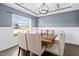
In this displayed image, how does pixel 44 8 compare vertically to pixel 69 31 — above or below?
above

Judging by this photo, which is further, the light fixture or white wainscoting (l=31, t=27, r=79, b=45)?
the light fixture

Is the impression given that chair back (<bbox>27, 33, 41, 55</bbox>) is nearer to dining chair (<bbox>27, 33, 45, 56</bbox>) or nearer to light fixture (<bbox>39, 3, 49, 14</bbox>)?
dining chair (<bbox>27, 33, 45, 56</bbox>)

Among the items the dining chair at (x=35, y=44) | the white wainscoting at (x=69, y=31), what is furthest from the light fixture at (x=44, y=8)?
the dining chair at (x=35, y=44)

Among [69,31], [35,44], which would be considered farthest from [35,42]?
[69,31]

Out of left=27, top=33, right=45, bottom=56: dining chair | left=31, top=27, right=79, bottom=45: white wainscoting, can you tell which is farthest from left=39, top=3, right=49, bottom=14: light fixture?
left=27, top=33, right=45, bottom=56: dining chair

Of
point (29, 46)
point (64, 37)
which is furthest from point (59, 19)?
point (29, 46)

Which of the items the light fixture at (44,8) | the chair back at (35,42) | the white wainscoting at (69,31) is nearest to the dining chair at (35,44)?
the chair back at (35,42)

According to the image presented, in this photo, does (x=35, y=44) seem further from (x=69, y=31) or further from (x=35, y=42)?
(x=69, y=31)

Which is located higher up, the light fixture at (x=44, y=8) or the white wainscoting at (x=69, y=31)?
the light fixture at (x=44, y=8)

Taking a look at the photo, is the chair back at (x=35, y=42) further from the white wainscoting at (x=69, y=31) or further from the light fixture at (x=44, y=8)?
the light fixture at (x=44, y=8)

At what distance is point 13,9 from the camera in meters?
1.35

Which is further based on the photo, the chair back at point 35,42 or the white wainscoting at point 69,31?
the chair back at point 35,42

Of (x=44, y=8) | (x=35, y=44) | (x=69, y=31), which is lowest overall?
(x=35, y=44)

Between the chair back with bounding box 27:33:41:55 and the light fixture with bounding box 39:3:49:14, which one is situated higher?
the light fixture with bounding box 39:3:49:14
